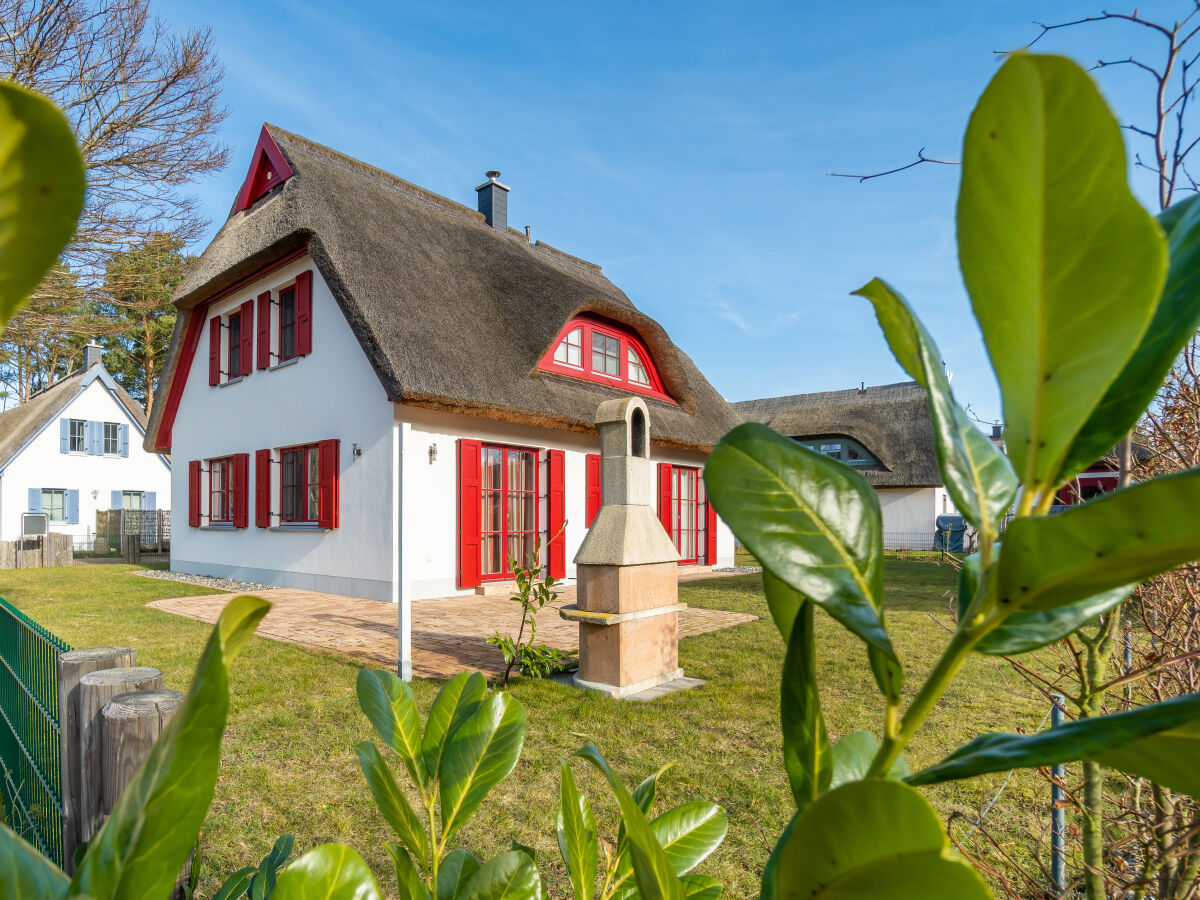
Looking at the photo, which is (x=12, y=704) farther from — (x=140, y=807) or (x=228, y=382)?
(x=228, y=382)

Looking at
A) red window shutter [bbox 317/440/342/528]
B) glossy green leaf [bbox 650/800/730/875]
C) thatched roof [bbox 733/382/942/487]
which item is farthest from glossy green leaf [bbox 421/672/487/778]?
thatched roof [bbox 733/382/942/487]

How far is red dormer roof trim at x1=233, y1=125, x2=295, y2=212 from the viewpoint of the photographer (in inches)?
449

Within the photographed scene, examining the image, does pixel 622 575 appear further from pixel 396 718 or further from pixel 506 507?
pixel 506 507

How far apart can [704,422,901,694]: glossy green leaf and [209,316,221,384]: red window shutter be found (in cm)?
1422

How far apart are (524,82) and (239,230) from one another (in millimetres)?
5515

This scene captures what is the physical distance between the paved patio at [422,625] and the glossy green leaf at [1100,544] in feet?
16.7

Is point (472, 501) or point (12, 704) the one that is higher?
point (472, 501)

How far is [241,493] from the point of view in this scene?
11719 millimetres

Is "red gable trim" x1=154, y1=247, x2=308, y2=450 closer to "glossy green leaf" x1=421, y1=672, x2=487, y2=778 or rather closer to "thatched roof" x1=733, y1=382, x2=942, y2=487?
"glossy green leaf" x1=421, y1=672, x2=487, y2=778

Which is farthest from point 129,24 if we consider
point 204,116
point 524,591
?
point 524,591

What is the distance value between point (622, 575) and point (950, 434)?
14.8ft

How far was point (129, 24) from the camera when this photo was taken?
9547 mm

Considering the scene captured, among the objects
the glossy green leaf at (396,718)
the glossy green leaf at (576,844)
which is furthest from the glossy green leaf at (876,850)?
the glossy green leaf at (396,718)

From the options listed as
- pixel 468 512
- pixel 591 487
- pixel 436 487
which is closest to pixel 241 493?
pixel 436 487
